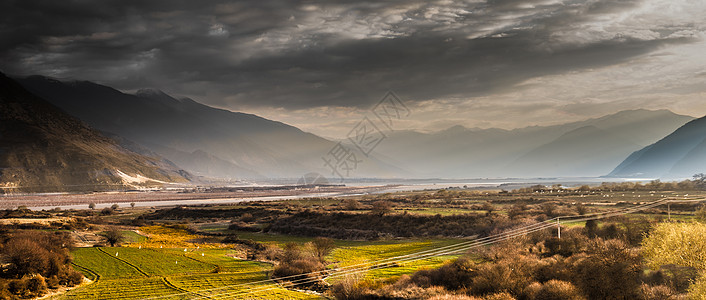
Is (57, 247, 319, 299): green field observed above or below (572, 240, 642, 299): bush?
below

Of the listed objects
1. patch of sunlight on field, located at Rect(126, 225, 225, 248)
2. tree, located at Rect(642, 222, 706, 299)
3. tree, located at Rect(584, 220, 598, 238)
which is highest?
tree, located at Rect(642, 222, 706, 299)

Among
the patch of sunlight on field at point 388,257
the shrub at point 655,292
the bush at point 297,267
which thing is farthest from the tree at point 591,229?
the bush at point 297,267

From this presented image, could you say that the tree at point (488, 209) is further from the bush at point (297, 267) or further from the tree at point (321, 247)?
the bush at point (297, 267)

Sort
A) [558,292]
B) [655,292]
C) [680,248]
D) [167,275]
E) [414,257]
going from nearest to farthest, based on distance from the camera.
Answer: [655,292], [558,292], [680,248], [167,275], [414,257]

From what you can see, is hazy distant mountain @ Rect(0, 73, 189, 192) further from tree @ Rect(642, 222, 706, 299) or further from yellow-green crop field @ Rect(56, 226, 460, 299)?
tree @ Rect(642, 222, 706, 299)

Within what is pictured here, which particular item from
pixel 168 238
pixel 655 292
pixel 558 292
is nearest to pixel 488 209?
pixel 168 238

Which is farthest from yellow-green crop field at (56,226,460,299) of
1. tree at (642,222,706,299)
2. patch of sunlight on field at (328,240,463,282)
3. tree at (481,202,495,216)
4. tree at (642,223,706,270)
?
tree at (642,223,706,270)

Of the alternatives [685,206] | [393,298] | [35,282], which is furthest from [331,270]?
[685,206]

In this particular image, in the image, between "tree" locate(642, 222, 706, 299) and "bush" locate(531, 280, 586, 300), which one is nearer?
"bush" locate(531, 280, 586, 300)

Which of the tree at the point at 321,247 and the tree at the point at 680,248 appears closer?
the tree at the point at 680,248

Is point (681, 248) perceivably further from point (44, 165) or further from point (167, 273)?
point (44, 165)

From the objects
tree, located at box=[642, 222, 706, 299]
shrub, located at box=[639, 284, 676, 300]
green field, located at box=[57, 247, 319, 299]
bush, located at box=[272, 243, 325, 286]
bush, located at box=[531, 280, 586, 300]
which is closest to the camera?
shrub, located at box=[639, 284, 676, 300]

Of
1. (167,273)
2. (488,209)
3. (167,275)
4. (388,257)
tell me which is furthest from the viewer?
(488,209)

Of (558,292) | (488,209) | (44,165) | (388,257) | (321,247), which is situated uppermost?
(44,165)
